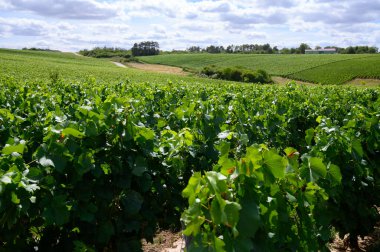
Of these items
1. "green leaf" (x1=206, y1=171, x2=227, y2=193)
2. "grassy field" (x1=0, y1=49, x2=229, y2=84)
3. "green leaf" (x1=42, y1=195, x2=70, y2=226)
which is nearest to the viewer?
"green leaf" (x1=206, y1=171, x2=227, y2=193)

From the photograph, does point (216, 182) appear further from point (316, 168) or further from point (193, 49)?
point (193, 49)

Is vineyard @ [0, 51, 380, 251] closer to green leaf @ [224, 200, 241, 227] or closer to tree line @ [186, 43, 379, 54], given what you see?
green leaf @ [224, 200, 241, 227]

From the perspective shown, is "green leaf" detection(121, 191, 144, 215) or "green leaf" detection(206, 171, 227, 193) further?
"green leaf" detection(121, 191, 144, 215)

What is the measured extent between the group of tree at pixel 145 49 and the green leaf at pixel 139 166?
136843 millimetres

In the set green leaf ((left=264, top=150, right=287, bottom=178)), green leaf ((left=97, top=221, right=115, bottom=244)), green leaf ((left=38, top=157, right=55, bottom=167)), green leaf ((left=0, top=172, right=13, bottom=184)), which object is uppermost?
green leaf ((left=264, top=150, right=287, bottom=178))

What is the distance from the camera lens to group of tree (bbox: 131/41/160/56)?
13712cm

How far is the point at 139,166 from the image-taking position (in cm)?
314

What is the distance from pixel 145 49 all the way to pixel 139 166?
139976 millimetres

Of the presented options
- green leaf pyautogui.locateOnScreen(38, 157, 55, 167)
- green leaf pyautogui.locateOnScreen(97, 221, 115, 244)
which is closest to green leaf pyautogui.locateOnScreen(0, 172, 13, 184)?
green leaf pyautogui.locateOnScreen(38, 157, 55, 167)

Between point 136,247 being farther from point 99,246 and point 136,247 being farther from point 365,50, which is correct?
point 365,50

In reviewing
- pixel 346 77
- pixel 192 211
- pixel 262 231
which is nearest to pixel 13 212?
pixel 192 211

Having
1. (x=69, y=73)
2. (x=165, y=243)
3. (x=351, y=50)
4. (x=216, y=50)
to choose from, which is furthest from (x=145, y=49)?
(x=165, y=243)

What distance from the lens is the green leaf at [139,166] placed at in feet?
10.1

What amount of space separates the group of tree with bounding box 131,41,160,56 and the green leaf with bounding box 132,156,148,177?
136843mm
